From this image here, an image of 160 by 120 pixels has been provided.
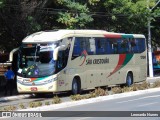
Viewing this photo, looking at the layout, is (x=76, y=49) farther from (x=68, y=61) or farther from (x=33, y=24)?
(x=33, y=24)

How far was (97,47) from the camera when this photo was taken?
27875mm

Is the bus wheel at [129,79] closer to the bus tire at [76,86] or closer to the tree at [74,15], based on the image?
the tree at [74,15]

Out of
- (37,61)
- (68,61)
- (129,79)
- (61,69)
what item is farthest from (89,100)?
(129,79)

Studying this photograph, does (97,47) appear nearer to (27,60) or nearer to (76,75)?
(76,75)

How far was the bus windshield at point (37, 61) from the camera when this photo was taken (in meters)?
24.6

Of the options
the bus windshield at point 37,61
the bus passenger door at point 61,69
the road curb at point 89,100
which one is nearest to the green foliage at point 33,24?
the bus windshield at point 37,61

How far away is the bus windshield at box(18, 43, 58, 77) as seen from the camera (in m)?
24.6

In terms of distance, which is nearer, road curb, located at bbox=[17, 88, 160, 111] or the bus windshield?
road curb, located at bbox=[17, 88, 160, 111]

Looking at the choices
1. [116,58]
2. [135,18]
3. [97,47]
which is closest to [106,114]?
[97,47]

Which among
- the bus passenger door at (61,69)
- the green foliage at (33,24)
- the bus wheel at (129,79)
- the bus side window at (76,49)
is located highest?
the green foliage at (33,24)

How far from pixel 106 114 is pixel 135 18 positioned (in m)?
26.8

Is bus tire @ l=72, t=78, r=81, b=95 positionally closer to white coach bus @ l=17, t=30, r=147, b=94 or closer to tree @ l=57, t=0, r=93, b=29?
white coach bus @ l=17, t=30, r=147, b=94

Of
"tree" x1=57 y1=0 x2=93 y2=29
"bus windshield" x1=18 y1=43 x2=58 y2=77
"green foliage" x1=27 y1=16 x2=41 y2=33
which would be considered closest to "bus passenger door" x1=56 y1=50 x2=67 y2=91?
"bus windshield" x1=18 y1=43 x2=58 y2=77

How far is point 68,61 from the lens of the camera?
2527 cm
